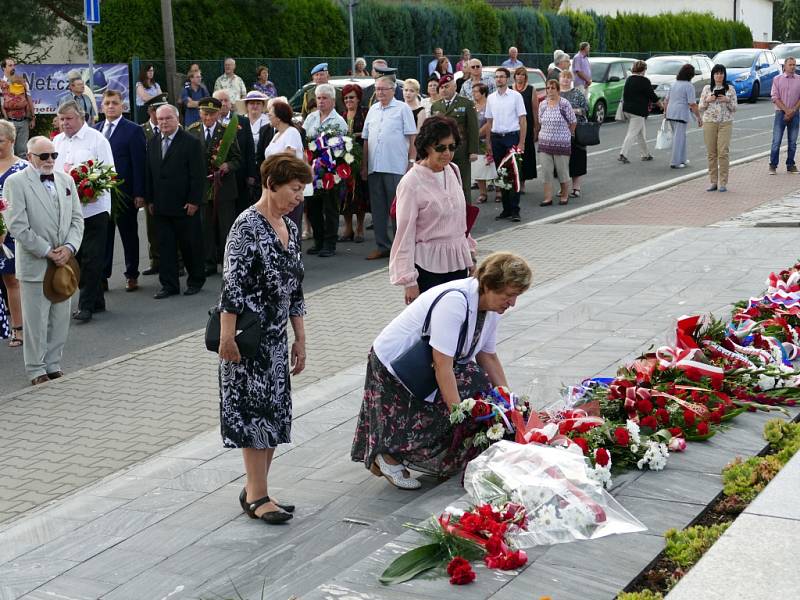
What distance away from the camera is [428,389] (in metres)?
5.76

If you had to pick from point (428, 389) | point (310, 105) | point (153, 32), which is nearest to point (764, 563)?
point (428, 389)

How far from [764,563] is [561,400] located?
258 centimetres

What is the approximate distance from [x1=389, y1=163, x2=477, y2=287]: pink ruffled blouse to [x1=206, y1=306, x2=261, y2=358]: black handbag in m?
1.84

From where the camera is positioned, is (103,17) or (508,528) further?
(103,17)

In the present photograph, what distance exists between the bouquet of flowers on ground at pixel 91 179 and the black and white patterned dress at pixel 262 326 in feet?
17.0

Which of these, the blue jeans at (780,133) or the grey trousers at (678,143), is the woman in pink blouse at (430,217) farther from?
the grey trousers at (678,143)

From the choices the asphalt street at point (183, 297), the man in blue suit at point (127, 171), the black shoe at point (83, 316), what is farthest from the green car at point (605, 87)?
the black shoe at point (83, 316)

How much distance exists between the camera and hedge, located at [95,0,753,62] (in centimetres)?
2745

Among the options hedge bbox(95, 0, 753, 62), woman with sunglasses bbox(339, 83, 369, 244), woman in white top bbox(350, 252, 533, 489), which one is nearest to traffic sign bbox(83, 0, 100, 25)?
woman with sunglasses bbox(339, 83, 369, 244)

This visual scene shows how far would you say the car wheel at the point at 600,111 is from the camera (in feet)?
97.0

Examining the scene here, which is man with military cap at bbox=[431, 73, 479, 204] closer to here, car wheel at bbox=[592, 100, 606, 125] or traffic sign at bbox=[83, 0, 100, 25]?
traffic sign at bbox=[83, 0, 100, 25]

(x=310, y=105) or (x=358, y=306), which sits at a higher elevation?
(x=310, y=105)

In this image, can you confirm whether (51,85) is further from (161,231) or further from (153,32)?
(161,231)

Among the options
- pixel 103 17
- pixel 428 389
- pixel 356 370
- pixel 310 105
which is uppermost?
pixel 103 17
